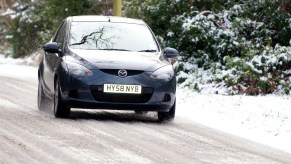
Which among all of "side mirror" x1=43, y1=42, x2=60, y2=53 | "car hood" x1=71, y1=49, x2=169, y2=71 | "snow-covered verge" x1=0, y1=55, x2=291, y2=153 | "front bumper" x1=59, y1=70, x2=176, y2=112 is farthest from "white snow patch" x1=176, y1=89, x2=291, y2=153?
"side mirror" x1=43, y1=42, x2=60, y2=53

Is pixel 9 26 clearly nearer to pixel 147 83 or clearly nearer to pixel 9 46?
pixel 9 46

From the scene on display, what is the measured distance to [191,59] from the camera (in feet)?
74.0

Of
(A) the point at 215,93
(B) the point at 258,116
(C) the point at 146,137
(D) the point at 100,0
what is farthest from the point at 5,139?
(D) the point at 100,0

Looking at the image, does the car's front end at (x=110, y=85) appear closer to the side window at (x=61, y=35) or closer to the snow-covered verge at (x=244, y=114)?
the snow-covered verge at (x=244, y=114)

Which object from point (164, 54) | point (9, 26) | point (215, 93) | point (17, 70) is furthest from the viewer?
point (9, 26)

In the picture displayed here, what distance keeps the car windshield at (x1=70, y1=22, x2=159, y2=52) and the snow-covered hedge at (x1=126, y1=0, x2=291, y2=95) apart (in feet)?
17.6

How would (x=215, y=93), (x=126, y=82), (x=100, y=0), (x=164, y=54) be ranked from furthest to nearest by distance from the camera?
(x=100, y=0) → (x=215, y=93) → (x=164, y=54) → (x=126, y=82)

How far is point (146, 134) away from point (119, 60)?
1855 millimetres

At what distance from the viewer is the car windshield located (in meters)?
13.5

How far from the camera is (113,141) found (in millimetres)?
10141

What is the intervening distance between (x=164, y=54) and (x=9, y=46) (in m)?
28.5

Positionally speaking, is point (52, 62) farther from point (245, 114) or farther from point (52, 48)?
point (245, 114)

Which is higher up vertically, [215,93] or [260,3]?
[260,3]

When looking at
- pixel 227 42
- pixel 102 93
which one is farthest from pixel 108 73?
pixel 227 42
